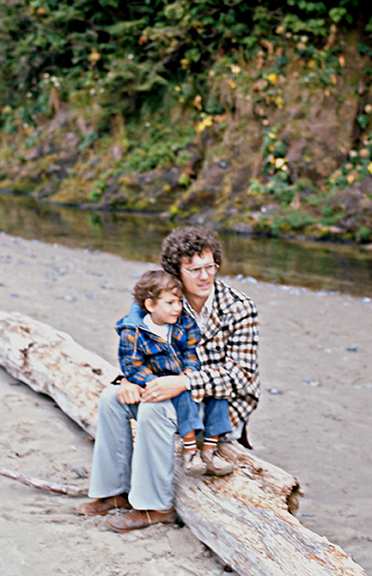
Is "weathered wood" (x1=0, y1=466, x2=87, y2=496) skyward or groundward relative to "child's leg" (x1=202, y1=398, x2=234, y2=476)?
groundward

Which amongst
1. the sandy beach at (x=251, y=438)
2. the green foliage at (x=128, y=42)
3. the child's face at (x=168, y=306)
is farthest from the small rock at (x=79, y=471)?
the green foliage at (x=128, y=42)

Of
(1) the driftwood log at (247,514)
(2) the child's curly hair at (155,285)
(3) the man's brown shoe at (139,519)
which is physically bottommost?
(3) the man's brown shoe at (139,519)

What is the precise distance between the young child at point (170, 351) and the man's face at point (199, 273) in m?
0.08

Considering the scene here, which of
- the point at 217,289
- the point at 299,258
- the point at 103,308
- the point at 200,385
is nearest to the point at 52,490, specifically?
the point at 200,385

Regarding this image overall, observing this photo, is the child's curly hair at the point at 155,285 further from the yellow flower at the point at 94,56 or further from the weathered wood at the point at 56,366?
the yellow flower at the point at 94,56

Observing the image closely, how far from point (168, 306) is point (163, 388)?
0.39 meters

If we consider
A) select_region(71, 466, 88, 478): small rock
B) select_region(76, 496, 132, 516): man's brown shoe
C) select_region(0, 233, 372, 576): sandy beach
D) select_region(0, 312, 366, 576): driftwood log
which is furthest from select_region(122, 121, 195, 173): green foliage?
select_region(76, 496, 132, 516): man's brown shoe

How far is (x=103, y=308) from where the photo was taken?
701 cm

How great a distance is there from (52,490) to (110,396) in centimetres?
67

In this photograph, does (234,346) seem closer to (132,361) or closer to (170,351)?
(170,351)

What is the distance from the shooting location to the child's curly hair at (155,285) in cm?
282

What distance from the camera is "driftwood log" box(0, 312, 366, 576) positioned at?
2.34m

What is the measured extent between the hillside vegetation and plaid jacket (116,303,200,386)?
39.5 feet

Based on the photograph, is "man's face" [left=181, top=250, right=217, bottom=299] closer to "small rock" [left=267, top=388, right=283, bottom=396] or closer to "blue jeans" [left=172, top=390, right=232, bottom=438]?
"blue jeans" [left=172, top=390, right=232, bottom=438]
